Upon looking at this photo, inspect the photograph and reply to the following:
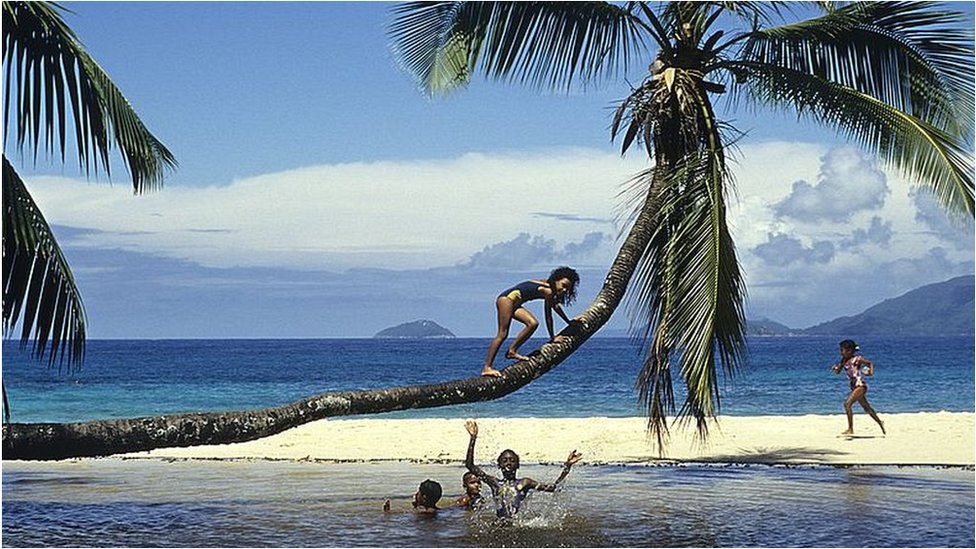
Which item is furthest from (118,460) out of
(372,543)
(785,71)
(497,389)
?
(785,71)

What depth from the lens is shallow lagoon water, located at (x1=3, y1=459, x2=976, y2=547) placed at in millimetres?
11914

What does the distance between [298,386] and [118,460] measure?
149 feet

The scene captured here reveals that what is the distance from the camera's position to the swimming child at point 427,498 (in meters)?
13.2

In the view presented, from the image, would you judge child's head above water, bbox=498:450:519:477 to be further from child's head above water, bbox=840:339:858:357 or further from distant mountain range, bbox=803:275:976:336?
distant mountain range, bbox=803:275:976:336

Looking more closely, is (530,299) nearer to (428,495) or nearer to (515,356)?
(515,356)

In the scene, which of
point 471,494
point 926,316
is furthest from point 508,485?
point 926,316

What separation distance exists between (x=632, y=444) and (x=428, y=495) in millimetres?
7660

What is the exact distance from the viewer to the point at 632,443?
20.5 m

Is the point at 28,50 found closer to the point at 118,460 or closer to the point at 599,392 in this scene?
the point at 118,460

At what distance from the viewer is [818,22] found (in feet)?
45.4

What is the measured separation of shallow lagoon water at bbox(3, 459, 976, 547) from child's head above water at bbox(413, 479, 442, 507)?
0.53 ft

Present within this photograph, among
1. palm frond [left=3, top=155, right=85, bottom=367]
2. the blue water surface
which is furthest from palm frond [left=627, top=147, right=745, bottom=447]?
the blue water surface

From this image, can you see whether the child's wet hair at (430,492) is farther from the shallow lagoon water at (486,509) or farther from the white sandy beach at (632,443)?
the white sandy beach at (632,443)

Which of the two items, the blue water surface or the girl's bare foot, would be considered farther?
the blue water surface
